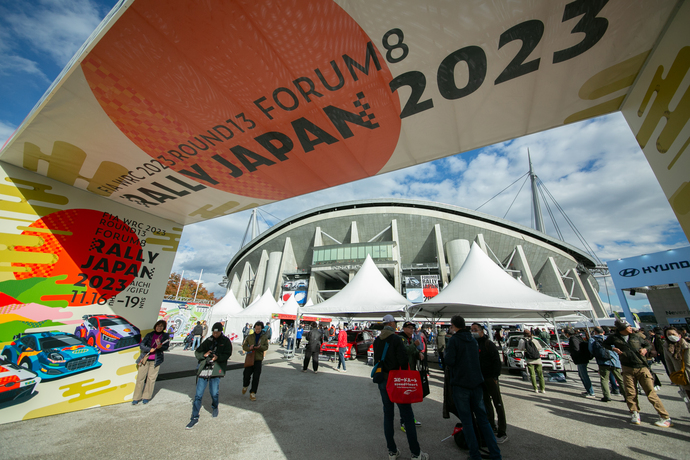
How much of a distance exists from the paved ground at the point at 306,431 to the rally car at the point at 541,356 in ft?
9.94

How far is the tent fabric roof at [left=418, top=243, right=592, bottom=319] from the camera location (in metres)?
7.31

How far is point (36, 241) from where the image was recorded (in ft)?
14.5

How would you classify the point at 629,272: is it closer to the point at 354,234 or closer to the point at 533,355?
the point at 533,355

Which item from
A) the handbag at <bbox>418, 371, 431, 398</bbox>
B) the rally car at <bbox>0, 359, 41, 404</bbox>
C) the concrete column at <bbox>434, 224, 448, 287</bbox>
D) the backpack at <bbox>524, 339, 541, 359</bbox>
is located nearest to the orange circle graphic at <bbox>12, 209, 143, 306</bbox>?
the rally car at <bbox>0, 359, 41, 404</bbox>

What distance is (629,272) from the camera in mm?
16578

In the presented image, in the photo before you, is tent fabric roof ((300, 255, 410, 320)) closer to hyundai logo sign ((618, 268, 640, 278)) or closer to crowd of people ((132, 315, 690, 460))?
crowd of people ((132, 315, 690, 460))

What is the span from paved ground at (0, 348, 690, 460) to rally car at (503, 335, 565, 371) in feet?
9.94

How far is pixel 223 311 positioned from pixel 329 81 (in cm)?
2278

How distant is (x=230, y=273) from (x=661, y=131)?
221 feet

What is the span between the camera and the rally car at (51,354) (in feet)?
13.3

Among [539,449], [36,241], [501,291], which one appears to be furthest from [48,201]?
[501,291]

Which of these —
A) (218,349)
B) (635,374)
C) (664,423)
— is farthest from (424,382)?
(664,423)

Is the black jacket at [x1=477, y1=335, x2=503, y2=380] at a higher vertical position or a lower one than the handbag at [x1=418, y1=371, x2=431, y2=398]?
higher

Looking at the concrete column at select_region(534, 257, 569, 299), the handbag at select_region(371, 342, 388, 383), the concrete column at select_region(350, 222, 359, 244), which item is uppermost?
the concrete column at select_region(350, 222, 359, 244)
